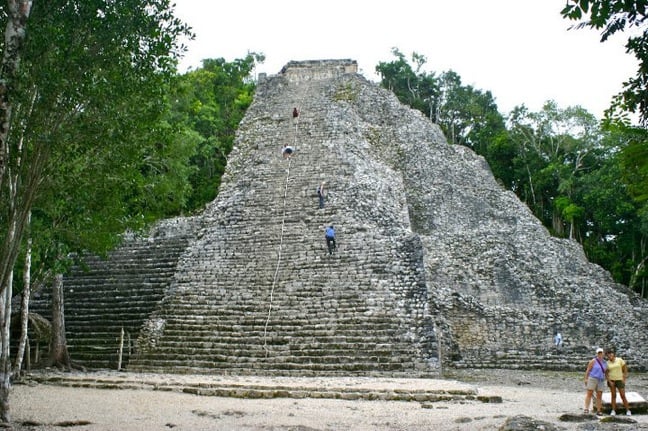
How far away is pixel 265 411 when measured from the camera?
7.28 meters

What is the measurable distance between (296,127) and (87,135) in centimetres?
1399

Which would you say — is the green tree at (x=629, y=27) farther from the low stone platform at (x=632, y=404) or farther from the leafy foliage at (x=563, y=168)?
the leafy foliage at (x=563, y=168)

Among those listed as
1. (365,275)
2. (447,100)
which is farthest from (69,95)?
(447,100)

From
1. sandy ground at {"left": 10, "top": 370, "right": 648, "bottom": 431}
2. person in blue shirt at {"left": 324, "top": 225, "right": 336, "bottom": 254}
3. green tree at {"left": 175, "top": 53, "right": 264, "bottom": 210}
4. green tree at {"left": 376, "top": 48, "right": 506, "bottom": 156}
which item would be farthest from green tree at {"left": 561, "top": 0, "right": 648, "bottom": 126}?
green tree at {"left": 376, "top": 48, "right": 506, "bottom": 156}

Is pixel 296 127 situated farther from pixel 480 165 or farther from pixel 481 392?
pixel 481 392

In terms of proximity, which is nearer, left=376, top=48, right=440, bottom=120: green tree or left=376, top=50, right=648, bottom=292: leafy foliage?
left=376, top=50, right=648, bottom=292: leafy foliage

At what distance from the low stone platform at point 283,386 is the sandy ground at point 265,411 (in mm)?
150

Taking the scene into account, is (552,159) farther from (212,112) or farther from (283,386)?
(283,386)

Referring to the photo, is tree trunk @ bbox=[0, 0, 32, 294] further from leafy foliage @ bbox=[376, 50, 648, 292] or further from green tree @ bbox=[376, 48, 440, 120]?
green tree @ bbox=[376, 48, 440, 120]

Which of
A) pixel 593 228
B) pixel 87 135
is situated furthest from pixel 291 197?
pixel 593 228

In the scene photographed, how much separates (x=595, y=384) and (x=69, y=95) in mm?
6697

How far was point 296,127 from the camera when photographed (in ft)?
68.4

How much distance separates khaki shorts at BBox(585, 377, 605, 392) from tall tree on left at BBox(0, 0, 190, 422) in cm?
617

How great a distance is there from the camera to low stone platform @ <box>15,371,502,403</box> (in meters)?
8.45
